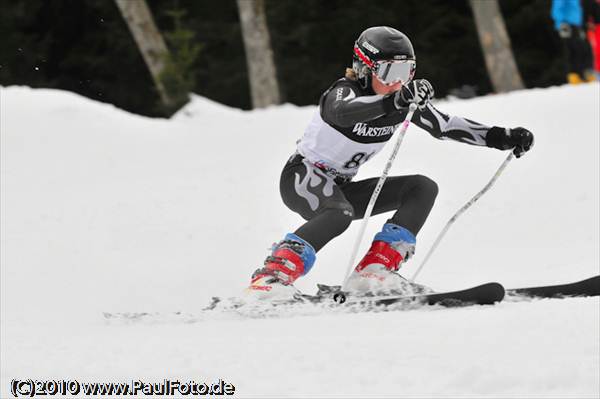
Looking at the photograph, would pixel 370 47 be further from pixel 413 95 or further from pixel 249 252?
pixel 249 252

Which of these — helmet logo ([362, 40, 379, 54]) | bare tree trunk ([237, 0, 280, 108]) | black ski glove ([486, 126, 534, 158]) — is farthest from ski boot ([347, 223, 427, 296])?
→ bare tree trunk ([237, 0, 280, 108])

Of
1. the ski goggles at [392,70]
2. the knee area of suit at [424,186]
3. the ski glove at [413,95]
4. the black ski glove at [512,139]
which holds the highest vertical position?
the ski goggles at [392,70]

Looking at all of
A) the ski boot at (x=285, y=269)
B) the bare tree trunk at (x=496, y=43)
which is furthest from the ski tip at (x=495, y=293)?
the bare tree trunk at (x=496, y=43)

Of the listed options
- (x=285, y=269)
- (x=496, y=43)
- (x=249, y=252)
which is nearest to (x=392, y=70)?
(x=285, y=269)

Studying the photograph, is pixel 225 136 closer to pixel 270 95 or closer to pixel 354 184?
pixel 270 95

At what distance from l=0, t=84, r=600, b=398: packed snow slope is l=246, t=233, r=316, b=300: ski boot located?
0.27m

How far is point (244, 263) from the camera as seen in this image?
24.6 feet

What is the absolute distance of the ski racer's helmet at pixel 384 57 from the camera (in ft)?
16.5

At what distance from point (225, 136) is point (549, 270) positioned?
16.2 ft

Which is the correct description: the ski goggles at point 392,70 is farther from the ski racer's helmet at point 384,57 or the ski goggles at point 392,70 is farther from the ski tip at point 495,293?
the ski tip at point 495,293

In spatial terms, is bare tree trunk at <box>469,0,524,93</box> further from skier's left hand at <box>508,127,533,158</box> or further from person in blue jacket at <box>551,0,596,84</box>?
skier's left hand at <box>508,127,533,158</box>

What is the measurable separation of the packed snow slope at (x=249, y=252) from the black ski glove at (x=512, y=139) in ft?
3.65

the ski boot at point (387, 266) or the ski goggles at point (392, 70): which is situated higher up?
the ski goggles at point (392, 70)

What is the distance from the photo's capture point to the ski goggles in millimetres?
5020
